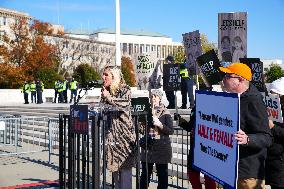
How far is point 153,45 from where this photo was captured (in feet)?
433

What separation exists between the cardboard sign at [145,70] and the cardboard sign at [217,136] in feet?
26.9

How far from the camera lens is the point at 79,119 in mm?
4270

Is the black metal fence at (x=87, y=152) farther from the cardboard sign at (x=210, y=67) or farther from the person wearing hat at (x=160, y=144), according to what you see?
the cardboard sign at (x=210, y=67)

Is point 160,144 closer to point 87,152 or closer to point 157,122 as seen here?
point 157,122

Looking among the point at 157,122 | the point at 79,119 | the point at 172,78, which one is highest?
the point at 172,78

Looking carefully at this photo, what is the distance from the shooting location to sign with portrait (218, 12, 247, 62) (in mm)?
7598

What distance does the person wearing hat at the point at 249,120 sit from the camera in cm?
352

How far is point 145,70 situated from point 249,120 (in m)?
8.69

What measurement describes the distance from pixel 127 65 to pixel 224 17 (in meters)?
73.9

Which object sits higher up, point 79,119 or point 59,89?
point 59,89

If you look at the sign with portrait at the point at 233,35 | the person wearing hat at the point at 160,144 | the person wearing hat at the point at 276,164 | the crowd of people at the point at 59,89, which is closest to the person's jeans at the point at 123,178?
the person wearing hat at the point at 160,144

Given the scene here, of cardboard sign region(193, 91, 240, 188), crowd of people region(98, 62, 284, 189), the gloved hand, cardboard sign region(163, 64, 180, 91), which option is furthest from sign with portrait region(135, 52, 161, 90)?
cardboard sign region(193, 91, 240, 188)

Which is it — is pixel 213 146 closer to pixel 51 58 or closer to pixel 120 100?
pixel 120 100

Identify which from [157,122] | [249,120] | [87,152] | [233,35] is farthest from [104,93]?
[233,35]
